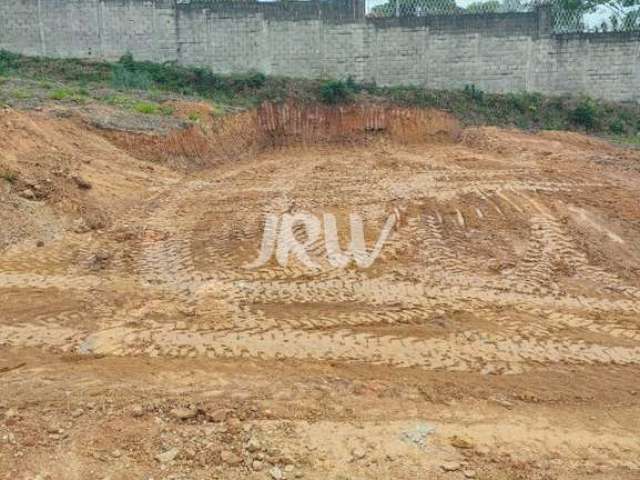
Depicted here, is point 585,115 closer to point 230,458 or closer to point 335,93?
point 335,93

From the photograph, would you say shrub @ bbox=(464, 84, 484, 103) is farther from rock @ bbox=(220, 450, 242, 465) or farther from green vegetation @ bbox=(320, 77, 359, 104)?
rock @ bbox=(220, 450, 242, 465)

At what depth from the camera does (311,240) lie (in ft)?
23.7

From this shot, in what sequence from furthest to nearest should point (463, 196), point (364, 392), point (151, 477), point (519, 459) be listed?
point (463, 196), point (364, 392), point (519, 459), point (151, 477)

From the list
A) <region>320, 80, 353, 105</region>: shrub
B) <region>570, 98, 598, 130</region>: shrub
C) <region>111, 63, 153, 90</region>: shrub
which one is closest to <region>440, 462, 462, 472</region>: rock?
<region>320, 80, 353, 105</region>: shrub

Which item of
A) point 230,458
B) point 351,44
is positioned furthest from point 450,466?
point 351,44

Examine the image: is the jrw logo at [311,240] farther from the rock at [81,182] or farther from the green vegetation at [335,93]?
the green vegetation at [335,93]

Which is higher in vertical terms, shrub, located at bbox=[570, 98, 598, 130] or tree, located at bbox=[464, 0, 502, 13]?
tree, located at bbox=[464, 0, 502, 13]

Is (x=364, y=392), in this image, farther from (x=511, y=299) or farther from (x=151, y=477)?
(x=511, y=299)

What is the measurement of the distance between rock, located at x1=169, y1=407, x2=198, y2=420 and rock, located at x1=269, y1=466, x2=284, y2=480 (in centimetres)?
73

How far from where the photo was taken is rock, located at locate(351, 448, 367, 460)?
3404 millimetres

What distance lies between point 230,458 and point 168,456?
0.36 metres

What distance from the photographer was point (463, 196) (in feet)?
29.7

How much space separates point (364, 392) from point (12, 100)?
1054cm

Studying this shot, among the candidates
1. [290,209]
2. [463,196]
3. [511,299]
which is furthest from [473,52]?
[511,299]
